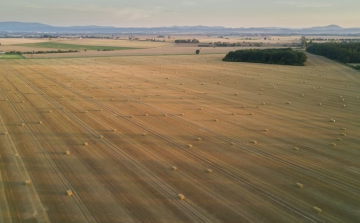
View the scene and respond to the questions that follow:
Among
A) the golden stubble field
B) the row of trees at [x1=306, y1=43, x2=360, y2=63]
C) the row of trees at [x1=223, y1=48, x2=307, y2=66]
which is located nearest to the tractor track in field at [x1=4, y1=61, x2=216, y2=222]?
the golden stubble field

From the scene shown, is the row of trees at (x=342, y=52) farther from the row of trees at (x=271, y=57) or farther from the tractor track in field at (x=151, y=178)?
the tractor track in field at (x=151, y=178)

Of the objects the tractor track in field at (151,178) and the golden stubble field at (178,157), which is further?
the golden stubble field at (178,157)

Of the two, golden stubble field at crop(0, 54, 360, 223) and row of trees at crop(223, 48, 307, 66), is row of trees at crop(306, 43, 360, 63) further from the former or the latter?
golden stubble field at crop(0, 54, 360, 223)

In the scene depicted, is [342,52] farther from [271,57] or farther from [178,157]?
[178,157]

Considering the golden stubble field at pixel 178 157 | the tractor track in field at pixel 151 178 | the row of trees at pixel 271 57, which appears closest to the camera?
the tractor track in field at pixel 151 178

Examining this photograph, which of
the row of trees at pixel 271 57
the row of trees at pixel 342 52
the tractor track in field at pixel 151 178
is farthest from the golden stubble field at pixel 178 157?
the row of trees at pixel 342 52

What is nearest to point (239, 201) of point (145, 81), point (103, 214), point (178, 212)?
point (178, 212)

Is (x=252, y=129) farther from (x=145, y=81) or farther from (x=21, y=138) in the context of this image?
(x=145, y=81)
